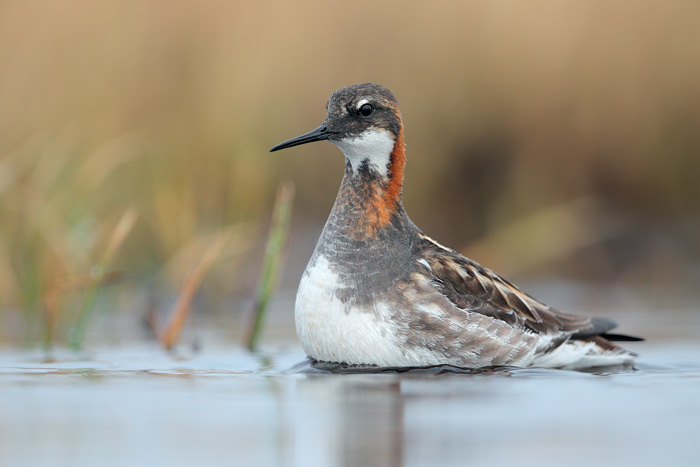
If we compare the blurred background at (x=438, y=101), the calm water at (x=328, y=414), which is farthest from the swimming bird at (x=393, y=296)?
the blurred background at (x=438, y=101)

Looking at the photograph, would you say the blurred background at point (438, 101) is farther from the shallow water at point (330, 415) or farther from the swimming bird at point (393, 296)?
the shallow water at point (330, 415)

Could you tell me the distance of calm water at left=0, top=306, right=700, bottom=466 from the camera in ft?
11.5

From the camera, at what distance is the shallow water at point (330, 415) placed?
3.52m

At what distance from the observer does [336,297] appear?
5.50m

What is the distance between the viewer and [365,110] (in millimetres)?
6020

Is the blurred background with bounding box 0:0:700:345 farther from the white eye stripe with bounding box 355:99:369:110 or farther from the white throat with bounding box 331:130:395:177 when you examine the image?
the white eye stripe with bounding box 355:99:369:110

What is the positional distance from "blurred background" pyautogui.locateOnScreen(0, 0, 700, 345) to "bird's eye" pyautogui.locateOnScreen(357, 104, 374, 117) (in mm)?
3353

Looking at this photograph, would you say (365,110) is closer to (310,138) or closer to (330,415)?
(310,138)

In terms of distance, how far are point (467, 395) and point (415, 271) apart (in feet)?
4.03

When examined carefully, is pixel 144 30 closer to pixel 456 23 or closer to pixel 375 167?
pixel 456 23

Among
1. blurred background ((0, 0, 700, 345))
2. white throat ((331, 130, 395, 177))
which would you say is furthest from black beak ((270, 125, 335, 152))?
blurred background ((0, 0, 700, 345))

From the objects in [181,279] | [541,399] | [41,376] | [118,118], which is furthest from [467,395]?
[118,118]

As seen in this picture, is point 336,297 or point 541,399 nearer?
point 541,399

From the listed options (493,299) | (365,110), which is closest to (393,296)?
(493,299)
